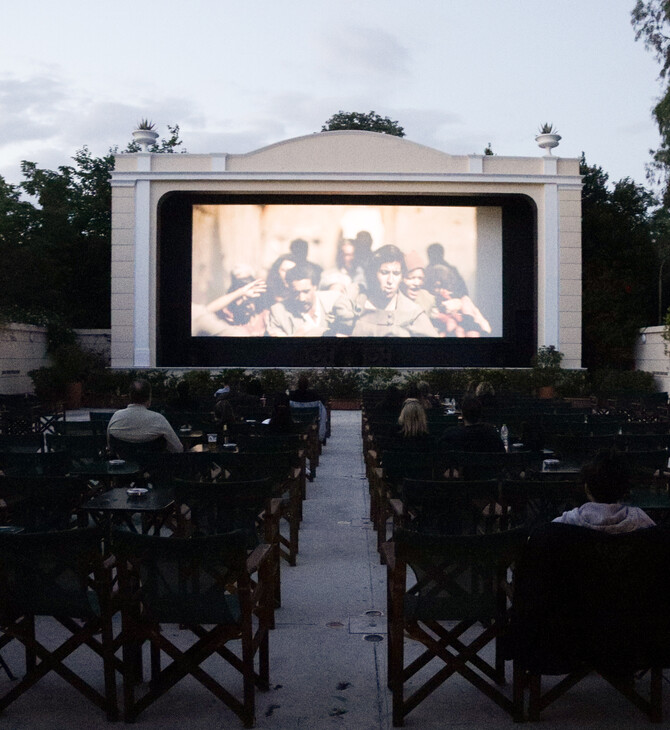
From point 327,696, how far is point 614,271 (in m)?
27.6

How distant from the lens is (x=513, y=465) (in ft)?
18.7

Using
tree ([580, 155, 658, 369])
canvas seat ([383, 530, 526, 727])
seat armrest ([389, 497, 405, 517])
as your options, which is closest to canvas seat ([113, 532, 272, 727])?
canvas seat ([383, 530, 526, 727])

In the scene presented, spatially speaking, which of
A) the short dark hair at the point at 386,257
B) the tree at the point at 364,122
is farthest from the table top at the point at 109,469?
the tree at the point at 364,122

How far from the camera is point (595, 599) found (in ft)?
9.88

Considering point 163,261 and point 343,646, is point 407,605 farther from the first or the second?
point 163,261

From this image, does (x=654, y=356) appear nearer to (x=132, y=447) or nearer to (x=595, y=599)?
(x=132, y=447)

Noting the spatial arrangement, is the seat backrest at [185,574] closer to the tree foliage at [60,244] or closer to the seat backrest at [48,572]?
the seat backrest at [48,572]

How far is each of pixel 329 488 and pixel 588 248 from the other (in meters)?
23.2

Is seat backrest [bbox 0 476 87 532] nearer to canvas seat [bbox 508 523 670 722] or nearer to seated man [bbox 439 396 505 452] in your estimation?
canvas seat [bbox 508 523 670 722]

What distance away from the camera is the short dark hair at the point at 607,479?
127 inches

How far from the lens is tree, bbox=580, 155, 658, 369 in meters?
26.6

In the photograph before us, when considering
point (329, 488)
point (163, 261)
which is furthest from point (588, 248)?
point (329, 488)

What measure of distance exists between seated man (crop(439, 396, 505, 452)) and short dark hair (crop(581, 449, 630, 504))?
2.88m

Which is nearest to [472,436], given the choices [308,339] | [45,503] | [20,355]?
[45,503]
